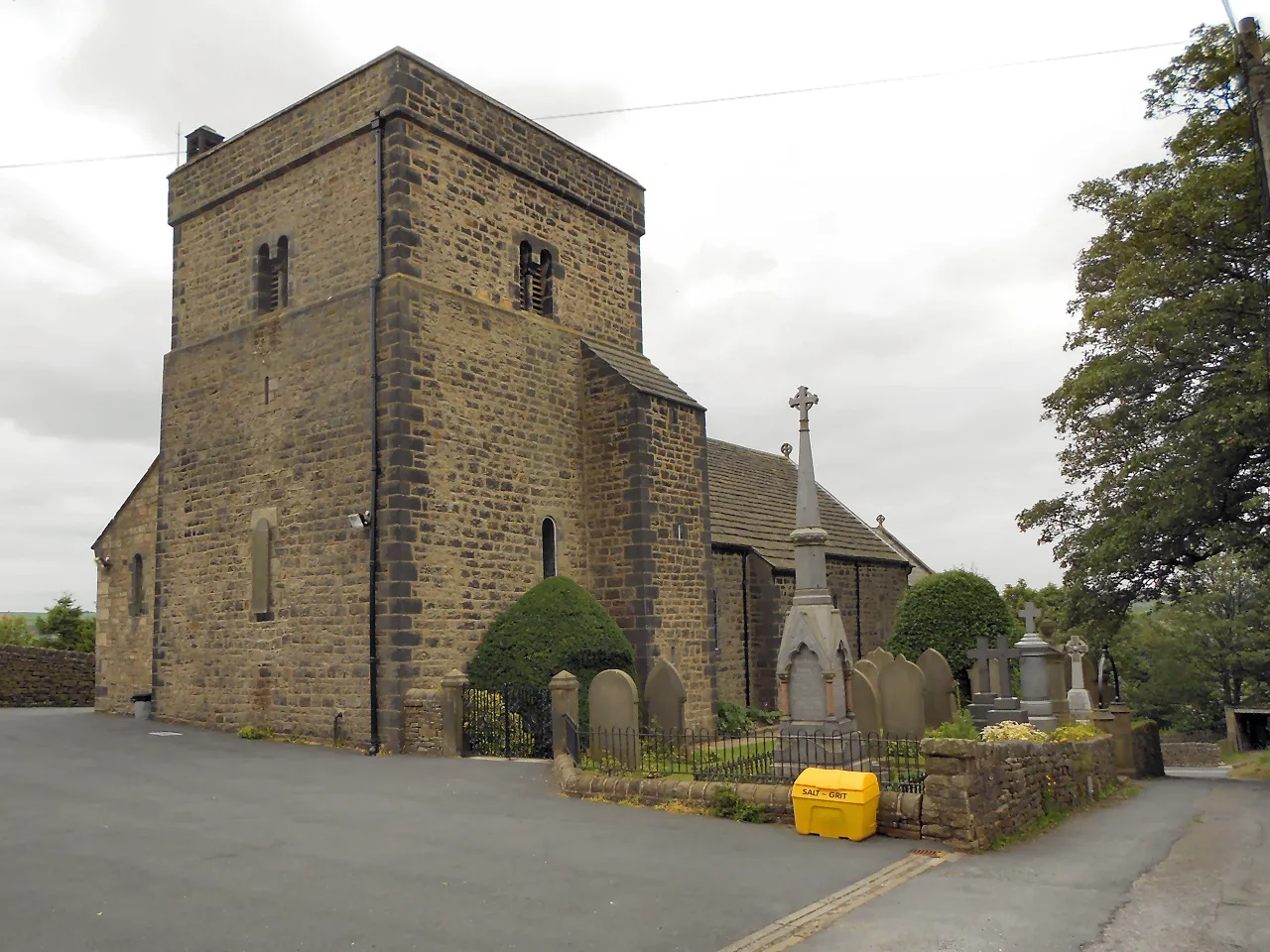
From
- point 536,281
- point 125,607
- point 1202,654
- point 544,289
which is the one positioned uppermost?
point 536,281

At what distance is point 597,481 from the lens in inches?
752

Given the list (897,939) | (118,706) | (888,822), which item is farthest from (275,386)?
Answer: (897,939)

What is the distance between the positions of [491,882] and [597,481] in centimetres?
1168

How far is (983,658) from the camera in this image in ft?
65.3

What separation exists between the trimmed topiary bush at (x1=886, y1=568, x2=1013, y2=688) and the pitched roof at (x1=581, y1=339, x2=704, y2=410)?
26.8 feet

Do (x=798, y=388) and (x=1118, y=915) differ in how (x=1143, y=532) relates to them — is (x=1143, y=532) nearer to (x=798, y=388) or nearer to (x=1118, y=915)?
(x=798, y=388)

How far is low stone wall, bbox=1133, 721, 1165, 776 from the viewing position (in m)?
20.8

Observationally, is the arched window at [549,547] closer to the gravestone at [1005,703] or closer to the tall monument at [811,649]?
the tall monument at [811,649]

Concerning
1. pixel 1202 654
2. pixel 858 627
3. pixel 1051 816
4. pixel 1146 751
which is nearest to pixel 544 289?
pixel 1051 816

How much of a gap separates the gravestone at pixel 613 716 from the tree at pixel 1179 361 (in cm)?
1055

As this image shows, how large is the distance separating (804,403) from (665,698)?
5115 millimetres

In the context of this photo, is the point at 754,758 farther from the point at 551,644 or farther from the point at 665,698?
the point at 551,644

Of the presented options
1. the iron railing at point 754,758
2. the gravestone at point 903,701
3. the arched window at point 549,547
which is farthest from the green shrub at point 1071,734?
the arched window at point 549,547

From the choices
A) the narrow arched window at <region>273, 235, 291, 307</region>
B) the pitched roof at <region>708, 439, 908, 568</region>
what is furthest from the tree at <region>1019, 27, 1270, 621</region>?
the narrow arched window at <region>273, 235, 291, 307</region>
